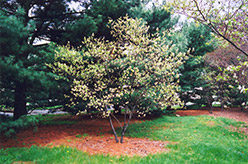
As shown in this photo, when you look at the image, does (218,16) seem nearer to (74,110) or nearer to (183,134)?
(183,134)

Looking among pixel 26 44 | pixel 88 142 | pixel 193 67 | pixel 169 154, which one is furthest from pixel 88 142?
pixel 193 67

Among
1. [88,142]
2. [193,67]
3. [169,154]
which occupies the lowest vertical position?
[169,154]

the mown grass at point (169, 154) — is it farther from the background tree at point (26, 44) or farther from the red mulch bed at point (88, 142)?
the background tree at point (26, 44)

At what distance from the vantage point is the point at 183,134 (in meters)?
7.77

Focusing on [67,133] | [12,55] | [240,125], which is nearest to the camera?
[12,55]

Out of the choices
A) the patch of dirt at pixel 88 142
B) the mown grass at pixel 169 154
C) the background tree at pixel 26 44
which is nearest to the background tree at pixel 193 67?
the mown grass at pixel 169 154

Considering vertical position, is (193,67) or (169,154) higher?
(193,67)

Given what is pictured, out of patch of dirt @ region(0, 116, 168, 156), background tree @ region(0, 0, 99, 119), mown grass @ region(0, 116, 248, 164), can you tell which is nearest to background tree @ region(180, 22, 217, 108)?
mown grass @ region(0, 116, 248, 164)

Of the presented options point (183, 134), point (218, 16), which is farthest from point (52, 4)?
point (183, 134)

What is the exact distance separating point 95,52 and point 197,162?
438 centimetres

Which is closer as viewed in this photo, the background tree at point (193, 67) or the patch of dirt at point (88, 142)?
the patch of dirt at point (88, 142)

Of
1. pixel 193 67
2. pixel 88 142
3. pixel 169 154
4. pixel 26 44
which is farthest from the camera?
pixel 193 67

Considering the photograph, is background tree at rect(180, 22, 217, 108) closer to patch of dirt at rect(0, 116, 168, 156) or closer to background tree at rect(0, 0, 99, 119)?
patch of dirt at rect(0, 116, 168, 156)

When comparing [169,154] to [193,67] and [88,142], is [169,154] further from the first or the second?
[193,67]
